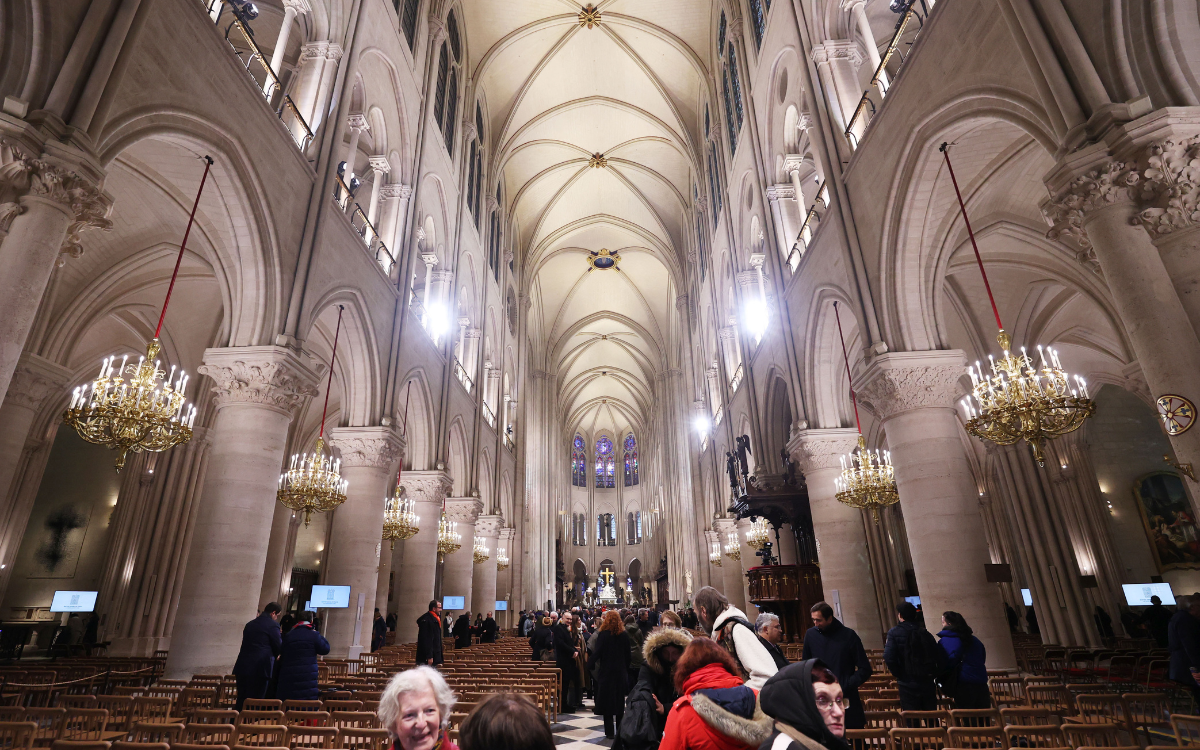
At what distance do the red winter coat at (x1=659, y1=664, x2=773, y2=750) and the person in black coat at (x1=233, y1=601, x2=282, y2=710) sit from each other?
13.9ft

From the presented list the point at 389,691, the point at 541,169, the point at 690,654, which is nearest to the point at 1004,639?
the point at 690,654

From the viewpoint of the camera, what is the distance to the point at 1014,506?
13484mm

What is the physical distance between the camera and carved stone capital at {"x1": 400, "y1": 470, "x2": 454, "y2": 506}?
14.0 m

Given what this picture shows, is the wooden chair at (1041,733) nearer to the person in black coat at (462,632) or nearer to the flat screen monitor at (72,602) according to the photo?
the person in black coat at (462,632)

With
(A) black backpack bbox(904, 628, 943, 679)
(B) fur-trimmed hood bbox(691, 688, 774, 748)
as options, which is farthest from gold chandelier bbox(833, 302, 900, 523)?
(B) fur-trimmed hood bbox(691, 688, 774, 748)

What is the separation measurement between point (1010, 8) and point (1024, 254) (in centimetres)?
705

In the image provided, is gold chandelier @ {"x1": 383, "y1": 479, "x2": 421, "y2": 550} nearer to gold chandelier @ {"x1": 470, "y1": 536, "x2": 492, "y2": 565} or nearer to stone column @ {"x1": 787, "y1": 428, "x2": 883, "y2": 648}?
gold chandelier @ {"x1": 470, "y1": 536, "x2": 492, "y2": 565}

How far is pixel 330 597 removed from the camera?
9.80 m

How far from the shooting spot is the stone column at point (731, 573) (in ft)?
61.8

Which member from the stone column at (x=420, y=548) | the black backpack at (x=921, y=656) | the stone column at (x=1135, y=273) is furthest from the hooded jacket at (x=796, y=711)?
the stone column at (x=420, y=548)

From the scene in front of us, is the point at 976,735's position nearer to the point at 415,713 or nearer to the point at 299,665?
the point at 415,713

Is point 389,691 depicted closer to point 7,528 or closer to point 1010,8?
point 1010,8

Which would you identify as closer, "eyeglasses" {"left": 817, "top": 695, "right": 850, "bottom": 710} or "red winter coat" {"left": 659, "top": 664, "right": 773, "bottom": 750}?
"eyeglasses" {"left": 817, "top": 695, "right": 850, "bottom": 710}

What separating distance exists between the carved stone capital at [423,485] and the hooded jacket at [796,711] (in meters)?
13.3
